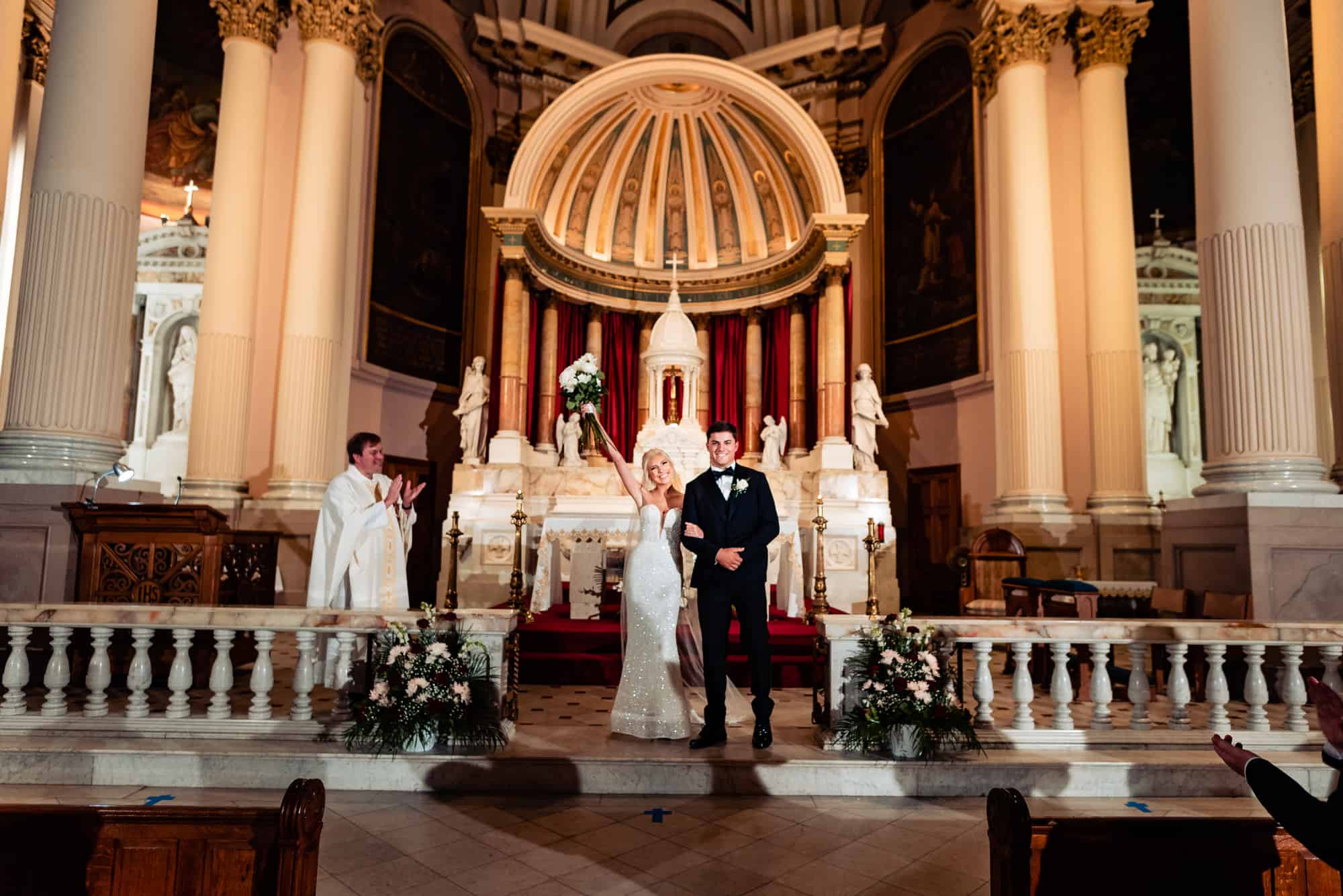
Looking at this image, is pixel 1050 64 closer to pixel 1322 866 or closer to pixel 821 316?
pixel 821 316

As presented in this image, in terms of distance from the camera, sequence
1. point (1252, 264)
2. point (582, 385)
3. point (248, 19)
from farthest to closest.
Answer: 1. point (248, 19)
2. point (1252, 264)
3. point (582, 385)

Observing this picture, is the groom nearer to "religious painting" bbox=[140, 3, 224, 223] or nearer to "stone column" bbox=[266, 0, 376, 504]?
"stone column" bbox=[266, 0, 376, 504]

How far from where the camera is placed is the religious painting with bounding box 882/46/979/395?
11.8 m

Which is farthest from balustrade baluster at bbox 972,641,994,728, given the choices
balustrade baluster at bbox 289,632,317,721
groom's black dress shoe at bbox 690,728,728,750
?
balustrade baluster at bbox 289,632,317,721

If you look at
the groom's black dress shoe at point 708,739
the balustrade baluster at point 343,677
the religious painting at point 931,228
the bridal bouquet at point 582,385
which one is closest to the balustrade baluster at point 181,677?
the balustrade baluster at point 343,677

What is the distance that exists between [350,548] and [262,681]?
3.57 feet

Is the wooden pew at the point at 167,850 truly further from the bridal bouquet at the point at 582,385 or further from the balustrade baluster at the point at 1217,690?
the balustrade baluster at the point at 1217,690

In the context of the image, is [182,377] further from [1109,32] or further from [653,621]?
[1109,32]

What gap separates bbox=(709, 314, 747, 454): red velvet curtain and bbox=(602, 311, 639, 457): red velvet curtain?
52.5 inches

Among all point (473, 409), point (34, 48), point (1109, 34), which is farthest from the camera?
point (473, 409)

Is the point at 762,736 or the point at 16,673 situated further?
the point at 762,736

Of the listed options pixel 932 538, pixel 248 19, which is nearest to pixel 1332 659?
pixel 932 538

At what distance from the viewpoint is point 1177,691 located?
436 centimetres

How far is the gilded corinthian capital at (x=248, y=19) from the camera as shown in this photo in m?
9.74
